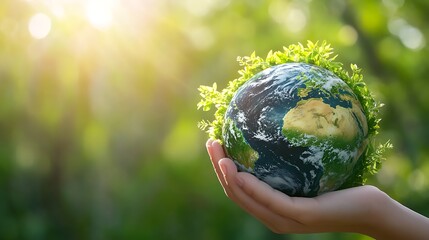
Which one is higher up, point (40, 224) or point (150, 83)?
point (150, 83)

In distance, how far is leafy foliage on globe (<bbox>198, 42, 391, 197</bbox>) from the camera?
3.57 meters

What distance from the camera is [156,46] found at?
14.5 m

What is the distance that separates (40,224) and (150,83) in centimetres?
342

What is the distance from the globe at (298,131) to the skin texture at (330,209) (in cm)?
12

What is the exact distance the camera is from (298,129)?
3.56 m

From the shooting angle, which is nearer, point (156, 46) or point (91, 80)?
point (91, 80)

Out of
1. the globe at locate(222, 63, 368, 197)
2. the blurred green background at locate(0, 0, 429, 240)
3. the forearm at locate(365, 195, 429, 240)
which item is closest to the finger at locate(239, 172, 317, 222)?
the globe at locate(222, 63, 368, 197)

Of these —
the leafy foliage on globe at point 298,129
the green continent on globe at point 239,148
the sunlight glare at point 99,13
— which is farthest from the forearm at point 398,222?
the sunlight glare at point 99,13

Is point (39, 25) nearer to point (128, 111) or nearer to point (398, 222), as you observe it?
point (128, 111)

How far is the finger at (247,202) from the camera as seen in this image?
3516mm

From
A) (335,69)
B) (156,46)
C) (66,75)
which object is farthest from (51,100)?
(335,69)

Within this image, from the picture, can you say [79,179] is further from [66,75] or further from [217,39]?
[217,39]

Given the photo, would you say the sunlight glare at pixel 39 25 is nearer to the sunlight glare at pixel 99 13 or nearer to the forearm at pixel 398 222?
the sunlight glare at pixel 99 13

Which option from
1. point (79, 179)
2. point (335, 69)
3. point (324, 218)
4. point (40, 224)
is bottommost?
point (324, 218)
